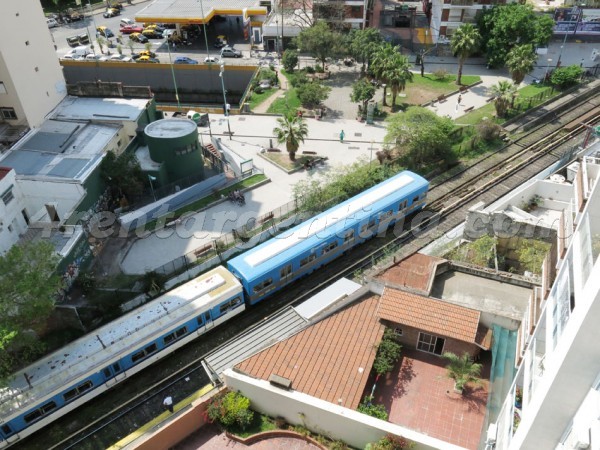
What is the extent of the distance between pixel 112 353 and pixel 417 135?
105 ft

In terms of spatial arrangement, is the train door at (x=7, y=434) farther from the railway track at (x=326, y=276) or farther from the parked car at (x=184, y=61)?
the parked car at (x=184, y=61)

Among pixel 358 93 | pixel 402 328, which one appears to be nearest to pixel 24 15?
pixel 358 93

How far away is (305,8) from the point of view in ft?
245

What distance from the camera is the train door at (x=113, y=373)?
1107 inches

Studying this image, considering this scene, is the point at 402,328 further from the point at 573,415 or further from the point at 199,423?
the point at 573,415

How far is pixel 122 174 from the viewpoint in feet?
138

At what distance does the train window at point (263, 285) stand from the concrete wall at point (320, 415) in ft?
27.5

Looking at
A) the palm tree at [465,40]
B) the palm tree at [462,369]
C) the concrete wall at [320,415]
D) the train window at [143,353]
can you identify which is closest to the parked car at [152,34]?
the palm tree at [465,40]

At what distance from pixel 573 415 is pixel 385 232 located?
90.4 feet

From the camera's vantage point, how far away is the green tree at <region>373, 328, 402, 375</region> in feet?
84.1

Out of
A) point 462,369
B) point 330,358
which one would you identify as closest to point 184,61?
point 330,358

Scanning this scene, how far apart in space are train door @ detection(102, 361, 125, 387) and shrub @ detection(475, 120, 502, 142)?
41.5 metres

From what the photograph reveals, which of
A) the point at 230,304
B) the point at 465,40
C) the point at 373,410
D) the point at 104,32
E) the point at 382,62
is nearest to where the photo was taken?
the point at 373,410

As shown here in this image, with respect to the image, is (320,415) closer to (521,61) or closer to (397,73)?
(397,73)
